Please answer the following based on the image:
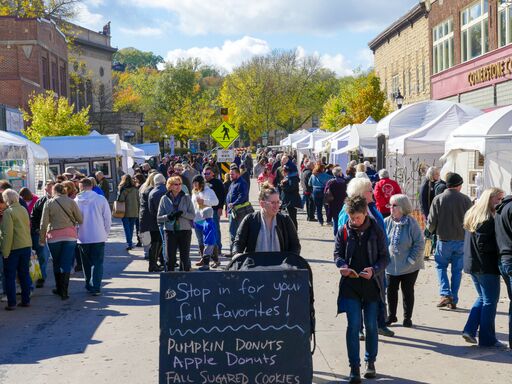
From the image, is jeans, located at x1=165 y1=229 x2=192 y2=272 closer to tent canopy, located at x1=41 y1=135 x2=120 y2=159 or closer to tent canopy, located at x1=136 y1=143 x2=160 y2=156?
tent canopy, located at x1=41 y1=135 x2=120 y2=159

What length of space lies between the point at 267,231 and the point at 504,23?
24.5m

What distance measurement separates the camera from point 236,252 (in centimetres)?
830

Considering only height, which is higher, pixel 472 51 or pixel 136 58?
pixel 136 58

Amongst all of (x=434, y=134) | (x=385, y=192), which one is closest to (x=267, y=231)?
(x=385, y=192)

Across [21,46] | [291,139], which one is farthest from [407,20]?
[21,46]

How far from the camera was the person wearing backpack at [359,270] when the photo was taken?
7578 mm

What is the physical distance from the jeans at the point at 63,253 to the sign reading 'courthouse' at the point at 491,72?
20.7m

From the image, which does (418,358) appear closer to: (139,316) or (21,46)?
(139,316)

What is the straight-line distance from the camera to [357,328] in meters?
7.57

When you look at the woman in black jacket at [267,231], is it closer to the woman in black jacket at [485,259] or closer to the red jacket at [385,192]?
the woman in black jacket at [485,259]

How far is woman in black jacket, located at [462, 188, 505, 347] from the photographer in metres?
8.84

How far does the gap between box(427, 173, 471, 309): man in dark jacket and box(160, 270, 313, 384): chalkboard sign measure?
16.4 ft

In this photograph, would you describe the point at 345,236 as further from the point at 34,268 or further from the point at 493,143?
the point at 493,143

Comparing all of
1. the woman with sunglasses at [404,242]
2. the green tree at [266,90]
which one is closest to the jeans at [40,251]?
the woman with sunglasses at [404,242]
